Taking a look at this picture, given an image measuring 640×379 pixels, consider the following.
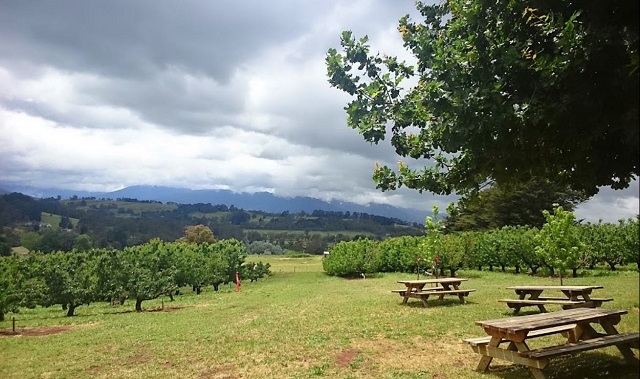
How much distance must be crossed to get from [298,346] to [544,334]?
547cm

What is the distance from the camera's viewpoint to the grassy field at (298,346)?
799 cm

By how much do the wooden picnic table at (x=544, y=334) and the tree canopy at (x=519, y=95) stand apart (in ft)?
7.26

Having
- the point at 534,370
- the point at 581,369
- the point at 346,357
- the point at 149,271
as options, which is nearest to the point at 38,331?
the point at 149,271

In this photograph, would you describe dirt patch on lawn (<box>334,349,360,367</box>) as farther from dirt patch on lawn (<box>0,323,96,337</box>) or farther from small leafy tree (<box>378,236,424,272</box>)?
small leafy tree (<box>378,236,424,272</box>)

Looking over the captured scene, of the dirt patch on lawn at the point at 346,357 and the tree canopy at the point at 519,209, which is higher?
the tree canopy at the point at 519,209

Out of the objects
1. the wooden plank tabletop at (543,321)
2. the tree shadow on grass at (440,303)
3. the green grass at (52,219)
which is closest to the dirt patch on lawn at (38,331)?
the tree shadow on grass at (440,303)

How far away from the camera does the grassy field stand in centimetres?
799

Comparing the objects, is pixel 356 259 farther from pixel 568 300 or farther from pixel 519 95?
pixel 519 95

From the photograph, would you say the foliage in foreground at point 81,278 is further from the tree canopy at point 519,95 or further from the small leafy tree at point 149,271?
the tree canopy at point 519,95

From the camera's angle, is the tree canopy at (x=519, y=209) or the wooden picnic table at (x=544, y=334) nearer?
the wooden picnic table at (x=544, y=334)

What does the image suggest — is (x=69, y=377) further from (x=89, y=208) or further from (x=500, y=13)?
(x=89, y=208)

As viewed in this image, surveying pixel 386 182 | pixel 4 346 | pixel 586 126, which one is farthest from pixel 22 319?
pixel 586 126

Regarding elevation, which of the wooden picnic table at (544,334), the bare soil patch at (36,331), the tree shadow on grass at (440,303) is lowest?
the bare soil patch at (36,331)

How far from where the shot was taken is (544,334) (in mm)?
7082
